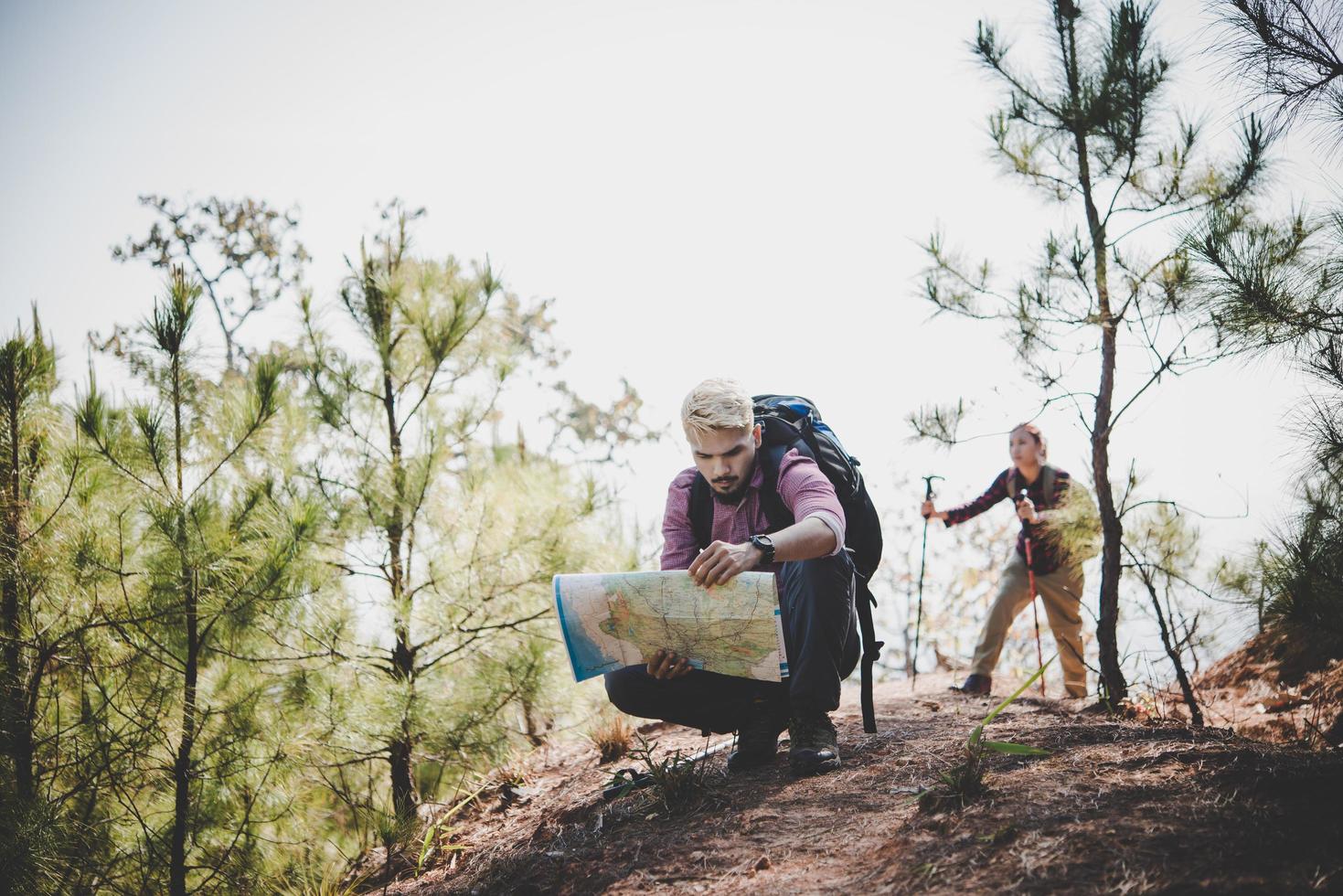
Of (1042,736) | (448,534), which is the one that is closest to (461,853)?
(448,534)

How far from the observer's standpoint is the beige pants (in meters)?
4.09

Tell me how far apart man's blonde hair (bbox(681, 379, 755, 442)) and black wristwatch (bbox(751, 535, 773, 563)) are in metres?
0.39

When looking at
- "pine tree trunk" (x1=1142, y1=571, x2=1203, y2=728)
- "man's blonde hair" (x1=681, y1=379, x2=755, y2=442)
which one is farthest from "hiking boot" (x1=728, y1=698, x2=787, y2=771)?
"pine tree trunk" (x1=1142, y1=571, x2=1203, y2=728)

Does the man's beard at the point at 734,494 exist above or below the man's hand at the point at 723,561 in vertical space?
above

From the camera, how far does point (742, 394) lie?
2.23m

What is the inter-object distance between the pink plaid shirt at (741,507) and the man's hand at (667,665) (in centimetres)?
26

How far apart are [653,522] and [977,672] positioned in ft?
6.88

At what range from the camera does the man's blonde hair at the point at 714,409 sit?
2.19 m

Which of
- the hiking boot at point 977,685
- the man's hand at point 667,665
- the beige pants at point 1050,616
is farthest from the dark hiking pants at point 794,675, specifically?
the beige pants at point 1050,616

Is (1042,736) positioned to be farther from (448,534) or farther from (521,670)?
(448,534)

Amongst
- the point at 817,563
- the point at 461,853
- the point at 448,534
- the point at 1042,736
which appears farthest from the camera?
the point at 448,534

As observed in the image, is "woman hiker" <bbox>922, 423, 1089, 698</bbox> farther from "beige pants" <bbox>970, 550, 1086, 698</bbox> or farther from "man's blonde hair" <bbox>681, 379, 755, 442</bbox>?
"man's blonde hair" <bbox>681, 379, 755, 442</bbox>

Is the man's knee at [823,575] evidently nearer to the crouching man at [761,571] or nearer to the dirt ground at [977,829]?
the crouching man at [761,571]

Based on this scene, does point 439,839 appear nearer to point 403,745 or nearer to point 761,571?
point 403,745
